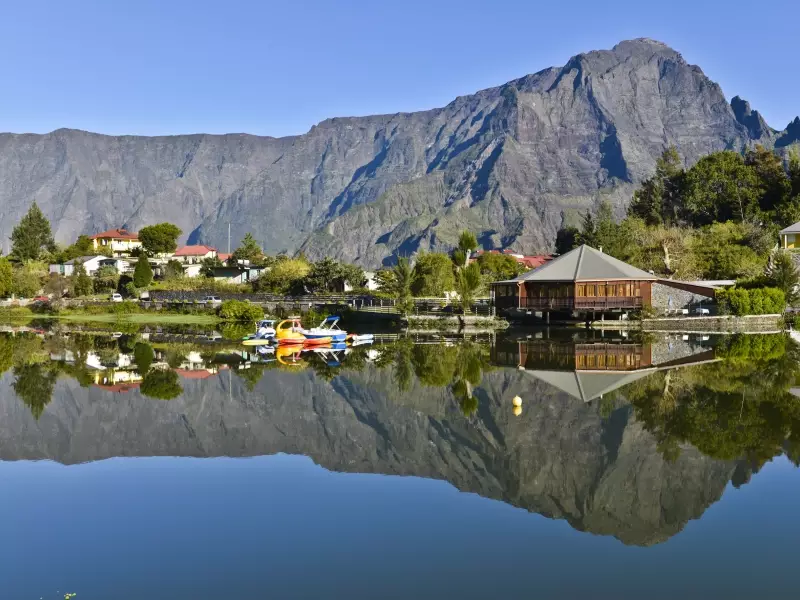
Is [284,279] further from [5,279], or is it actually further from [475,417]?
[475,417]

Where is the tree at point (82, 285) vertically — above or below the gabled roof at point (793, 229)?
below

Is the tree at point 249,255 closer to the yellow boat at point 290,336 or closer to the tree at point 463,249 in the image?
the tree at point 463,249

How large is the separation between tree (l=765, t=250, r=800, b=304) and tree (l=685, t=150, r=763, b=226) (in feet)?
77.9

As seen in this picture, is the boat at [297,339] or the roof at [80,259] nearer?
the boat at [297,339]

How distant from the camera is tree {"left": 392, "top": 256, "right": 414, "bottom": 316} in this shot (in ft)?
197

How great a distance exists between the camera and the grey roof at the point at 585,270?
55.7 metres

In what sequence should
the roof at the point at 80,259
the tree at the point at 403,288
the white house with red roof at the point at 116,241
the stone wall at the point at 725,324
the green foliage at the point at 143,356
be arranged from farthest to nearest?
the white house with red roof at the point at 116,241 < the roof at the point at 80,259 < the tree at the point at 403,288 < the stone wall at the point at 725,324 < the green foliage at the point at 143,356

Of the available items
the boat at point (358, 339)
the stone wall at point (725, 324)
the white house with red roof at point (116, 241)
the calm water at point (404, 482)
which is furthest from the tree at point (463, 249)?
the white house with red roof at point (116, 241)

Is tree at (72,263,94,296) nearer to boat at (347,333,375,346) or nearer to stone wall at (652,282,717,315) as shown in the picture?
boat at (347,333,375,346)

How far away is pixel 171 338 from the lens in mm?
52344

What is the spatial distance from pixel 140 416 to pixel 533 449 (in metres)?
11.8

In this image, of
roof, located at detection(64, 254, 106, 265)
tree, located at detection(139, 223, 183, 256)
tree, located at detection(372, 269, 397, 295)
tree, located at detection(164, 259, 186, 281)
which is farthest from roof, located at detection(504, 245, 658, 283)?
tree, located at detection(139, 223, 183, 256)

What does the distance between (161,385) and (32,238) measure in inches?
3554

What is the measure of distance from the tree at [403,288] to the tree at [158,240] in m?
57.1
